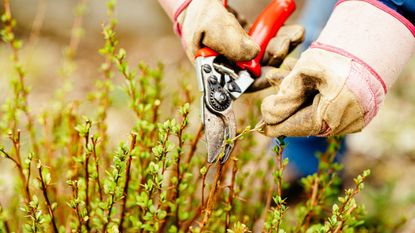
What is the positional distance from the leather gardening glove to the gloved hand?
149 mm

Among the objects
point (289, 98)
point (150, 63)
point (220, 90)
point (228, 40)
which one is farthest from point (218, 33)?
point (150, 63)

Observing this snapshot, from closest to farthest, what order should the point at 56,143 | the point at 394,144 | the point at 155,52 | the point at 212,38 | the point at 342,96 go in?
the point at 342,96, the point at 212,38, the point at 56,143, the point at 394,144, the point at 155,52

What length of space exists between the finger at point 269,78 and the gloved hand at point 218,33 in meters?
0.08

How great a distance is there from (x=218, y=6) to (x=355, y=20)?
1.12 feet

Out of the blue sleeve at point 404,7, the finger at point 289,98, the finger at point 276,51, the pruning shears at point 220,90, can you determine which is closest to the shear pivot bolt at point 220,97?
the pruning shears at point 220,90

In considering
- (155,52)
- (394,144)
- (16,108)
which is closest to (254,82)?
(16,108)

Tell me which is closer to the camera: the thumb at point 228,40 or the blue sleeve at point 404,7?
the blue sleeve at point 404,7

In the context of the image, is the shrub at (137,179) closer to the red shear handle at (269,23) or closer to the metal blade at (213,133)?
the metal blade at (213,133)

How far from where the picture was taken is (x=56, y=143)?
1675mm

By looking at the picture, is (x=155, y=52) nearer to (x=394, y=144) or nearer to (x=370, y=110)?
(x=394, y=144)

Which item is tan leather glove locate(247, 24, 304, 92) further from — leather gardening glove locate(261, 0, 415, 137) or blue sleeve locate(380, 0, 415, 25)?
blue sleeve locate(380, 0, 415, 25)

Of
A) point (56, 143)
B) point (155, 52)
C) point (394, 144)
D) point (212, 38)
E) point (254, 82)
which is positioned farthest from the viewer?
point (155, 52)

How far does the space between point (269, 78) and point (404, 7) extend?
362mm

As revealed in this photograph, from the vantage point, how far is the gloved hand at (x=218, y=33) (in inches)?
48.3
